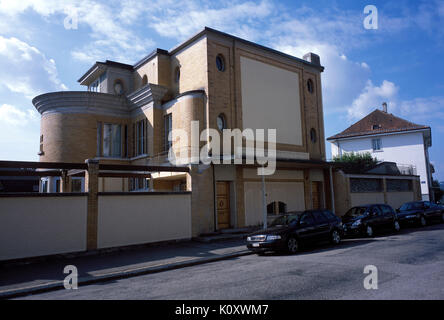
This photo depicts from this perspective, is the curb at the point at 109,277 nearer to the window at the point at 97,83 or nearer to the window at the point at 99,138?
the window at the point at 99,138

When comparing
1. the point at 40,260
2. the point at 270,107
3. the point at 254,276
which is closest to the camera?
the point at 254,276

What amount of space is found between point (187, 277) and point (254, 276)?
1728 mm

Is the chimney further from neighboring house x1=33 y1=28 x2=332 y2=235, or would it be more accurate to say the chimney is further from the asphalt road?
the asphalt road

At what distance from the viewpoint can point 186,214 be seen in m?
15.2

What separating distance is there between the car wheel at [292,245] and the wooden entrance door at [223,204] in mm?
5898

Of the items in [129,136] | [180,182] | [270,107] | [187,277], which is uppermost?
[270,107]

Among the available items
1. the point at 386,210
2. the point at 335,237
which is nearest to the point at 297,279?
the point at 335,237

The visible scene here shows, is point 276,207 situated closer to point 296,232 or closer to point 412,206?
point 296,232

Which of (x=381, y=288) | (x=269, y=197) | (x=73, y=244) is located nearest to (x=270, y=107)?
(x=269, y=197)

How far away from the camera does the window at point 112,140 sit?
829 inches

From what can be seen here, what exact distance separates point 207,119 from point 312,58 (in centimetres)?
1122

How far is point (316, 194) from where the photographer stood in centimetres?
2273

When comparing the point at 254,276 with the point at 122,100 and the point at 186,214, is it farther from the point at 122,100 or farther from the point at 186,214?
the point at 122,100

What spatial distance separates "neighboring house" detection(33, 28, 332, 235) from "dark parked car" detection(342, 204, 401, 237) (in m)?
4.08
